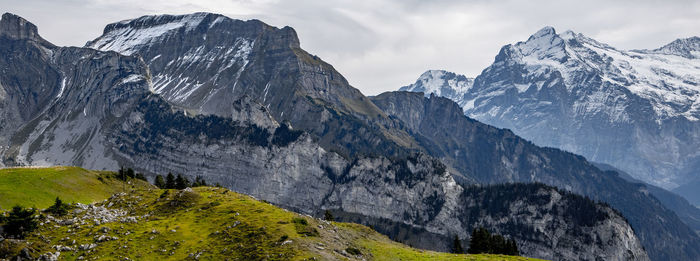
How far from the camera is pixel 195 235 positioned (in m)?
90.2

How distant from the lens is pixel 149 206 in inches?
4195

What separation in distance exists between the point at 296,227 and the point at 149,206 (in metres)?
32.0

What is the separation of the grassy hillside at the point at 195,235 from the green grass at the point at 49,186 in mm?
4183

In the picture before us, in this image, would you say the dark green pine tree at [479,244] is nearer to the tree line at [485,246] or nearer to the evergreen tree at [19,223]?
the tree line at [485,246]

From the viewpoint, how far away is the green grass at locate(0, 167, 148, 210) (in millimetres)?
105438

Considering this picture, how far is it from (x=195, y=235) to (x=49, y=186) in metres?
47.4

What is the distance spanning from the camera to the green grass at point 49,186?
346 ft

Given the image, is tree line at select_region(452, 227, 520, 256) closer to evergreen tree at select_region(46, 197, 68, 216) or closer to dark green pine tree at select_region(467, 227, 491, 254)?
dark green pine tree at select_region(467, 227, 491, 254)

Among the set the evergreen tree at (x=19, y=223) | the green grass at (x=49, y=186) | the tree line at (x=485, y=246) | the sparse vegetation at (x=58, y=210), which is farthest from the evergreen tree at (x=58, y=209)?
the tree line at (x=485, y=246)

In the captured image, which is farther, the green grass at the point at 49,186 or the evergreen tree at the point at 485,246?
the evergreen tree at the point at 485,246

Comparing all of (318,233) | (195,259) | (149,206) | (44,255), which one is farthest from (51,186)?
(318,233)

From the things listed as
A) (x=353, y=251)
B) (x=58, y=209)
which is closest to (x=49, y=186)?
(x=58, y=209)

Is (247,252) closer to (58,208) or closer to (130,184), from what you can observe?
(58,208)

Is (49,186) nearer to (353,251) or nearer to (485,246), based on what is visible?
(353,251)
